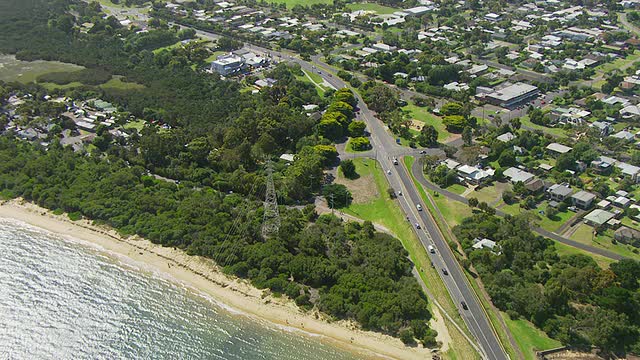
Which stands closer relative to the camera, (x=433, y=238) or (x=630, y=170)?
(x=433, y=238)

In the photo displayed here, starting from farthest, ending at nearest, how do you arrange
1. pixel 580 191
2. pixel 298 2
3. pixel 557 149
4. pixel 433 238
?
pixel 298 2, pixel 557 149, pixel 580 191, pixel 433 238

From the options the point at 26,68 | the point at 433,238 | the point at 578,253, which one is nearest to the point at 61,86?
the point at 26,68

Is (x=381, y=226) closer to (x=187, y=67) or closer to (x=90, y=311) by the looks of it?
(x=90, y=311)

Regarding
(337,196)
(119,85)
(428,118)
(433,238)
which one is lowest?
(119,85)

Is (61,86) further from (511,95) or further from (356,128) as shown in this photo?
(511,95)

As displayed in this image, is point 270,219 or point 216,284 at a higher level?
point 270,219

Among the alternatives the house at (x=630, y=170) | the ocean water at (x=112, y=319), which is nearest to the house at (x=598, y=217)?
the house at (x=630, y=170)
